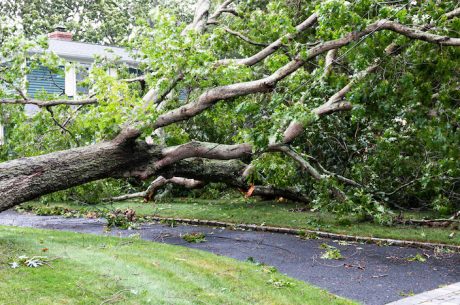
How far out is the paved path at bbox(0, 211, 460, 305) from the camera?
7.14 metres

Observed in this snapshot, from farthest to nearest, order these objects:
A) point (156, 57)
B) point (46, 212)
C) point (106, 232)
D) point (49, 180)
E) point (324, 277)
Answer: point (46, 212) < point (106, 232) < point (156, 57) < point (49, 180) < point (324, 277)

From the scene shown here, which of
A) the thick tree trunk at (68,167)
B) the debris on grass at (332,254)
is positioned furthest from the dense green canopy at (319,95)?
the debris on grass at (332,254)

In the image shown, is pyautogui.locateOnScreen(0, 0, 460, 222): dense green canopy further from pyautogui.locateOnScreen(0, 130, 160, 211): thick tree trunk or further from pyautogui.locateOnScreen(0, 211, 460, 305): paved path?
pyautogui.locateOnScreen(0, 211, 460, 305): paved path

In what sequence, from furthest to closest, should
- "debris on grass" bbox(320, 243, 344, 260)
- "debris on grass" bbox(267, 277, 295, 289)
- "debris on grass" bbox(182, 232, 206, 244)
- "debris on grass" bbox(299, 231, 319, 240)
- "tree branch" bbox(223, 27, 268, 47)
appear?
"tree branch" bbox(223, 27, 268, 47) → "debris on grass" bbox(299, 231, 319, 240) → "debris on grass" bbox(182, 232, 206, 244) → "debris on grass" bbox(320, 243, 344, 260) → "debris on grass" bbox(267, 277, 295, 289)

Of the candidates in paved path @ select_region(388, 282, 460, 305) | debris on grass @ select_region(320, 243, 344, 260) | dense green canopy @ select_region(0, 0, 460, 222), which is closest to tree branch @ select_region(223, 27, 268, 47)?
dense green canopy @ select_region(0, 0, 460, 222)

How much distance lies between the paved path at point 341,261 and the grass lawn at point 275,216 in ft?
2.57

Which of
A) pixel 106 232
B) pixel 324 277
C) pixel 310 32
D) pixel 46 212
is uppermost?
pixel 310 32

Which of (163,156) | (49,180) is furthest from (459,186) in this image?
(49,180)

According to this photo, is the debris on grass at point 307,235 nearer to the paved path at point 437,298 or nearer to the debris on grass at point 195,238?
the debris on grass at point 195,238

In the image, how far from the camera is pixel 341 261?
8.81m

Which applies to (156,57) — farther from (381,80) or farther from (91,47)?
(91,47)

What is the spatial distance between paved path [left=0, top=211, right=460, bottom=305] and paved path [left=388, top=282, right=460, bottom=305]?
8.6 inches

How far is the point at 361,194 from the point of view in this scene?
1170 cm

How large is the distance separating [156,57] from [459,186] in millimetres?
8030
